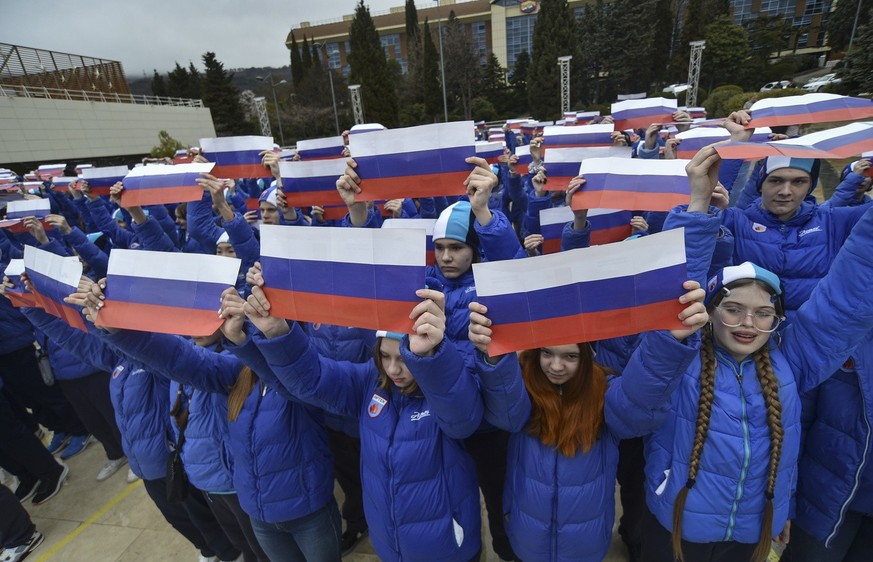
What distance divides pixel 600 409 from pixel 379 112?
125 feet

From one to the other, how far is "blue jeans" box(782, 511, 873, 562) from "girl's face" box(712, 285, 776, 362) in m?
1.13

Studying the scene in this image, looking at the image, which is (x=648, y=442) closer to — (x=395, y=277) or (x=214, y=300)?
(x=395, y=277)

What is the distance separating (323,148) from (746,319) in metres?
3.81

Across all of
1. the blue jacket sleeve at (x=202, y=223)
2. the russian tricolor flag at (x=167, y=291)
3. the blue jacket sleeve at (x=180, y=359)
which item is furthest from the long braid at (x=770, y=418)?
the blue jacket sleeve at (x=202, y=223)

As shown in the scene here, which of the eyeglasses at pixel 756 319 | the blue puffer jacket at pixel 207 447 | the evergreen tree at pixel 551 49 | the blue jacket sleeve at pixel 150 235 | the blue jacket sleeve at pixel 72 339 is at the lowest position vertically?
the blue puffer jacket at pixel 207 447

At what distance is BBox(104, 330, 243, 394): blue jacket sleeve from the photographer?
2.09 m

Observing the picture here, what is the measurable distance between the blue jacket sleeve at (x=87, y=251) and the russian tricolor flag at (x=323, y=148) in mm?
2405

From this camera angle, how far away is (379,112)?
36.3m

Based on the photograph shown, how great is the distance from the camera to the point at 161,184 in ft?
11.4

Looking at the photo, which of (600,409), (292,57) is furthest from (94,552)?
(292,57)

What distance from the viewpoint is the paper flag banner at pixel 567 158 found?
11.7 ft

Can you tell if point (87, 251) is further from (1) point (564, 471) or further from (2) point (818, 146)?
(2) point (818, 146)

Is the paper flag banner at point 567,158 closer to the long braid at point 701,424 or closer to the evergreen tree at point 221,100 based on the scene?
the long braid at point 701,424

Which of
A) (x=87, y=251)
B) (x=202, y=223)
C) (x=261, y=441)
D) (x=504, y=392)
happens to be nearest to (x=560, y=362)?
(x=504, y=392)
